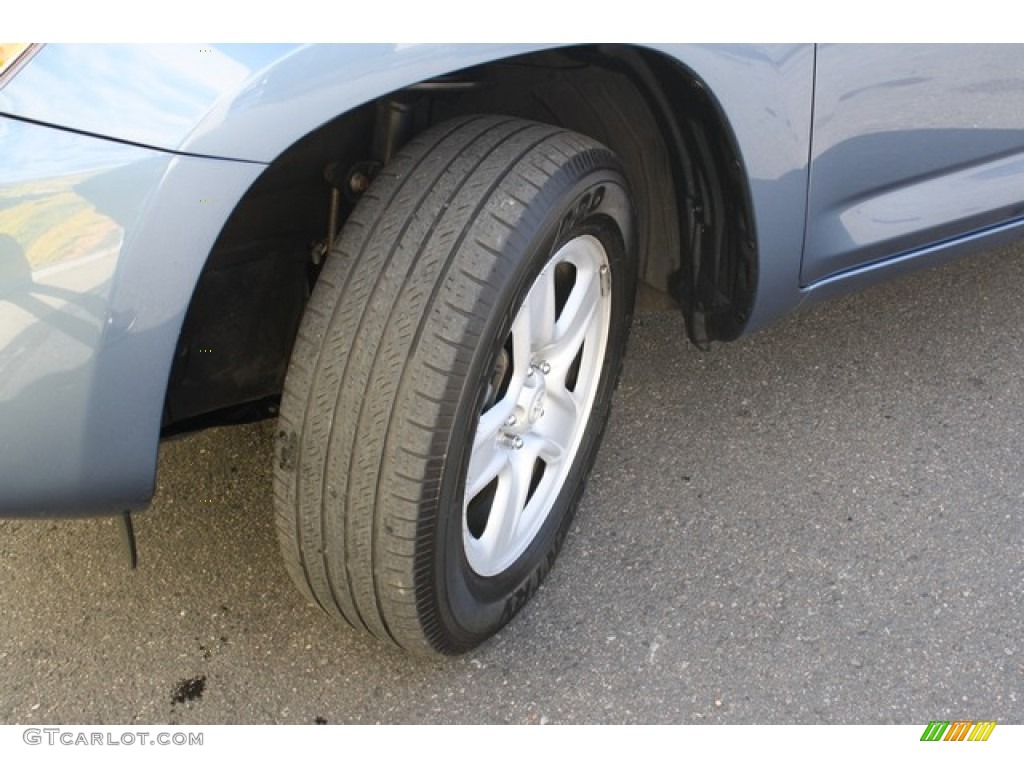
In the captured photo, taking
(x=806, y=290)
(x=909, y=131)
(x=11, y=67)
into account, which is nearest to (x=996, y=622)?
(x=806, y=290)

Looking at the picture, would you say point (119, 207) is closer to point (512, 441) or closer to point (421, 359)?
point (421, 359)

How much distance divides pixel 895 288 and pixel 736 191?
1297mm

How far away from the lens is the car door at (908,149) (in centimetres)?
194

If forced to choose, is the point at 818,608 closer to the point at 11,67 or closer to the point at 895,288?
the point at 895,288

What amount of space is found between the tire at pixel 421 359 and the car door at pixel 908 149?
378 millimetres

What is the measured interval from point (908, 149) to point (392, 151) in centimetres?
95

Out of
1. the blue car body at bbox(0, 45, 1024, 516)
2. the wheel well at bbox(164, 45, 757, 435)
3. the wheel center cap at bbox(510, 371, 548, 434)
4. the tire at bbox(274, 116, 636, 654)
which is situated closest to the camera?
the blue car body at bbox(0, 45, 1024, 516)

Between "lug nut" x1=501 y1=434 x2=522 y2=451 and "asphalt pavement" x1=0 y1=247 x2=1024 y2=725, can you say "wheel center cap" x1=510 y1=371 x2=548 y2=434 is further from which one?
→ "asphalt pavement" x1=0 y1=247 x2=1024 y2=725

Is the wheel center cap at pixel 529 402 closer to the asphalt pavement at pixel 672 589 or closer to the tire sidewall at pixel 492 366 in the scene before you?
the tire sidewall at pixel 492 366
